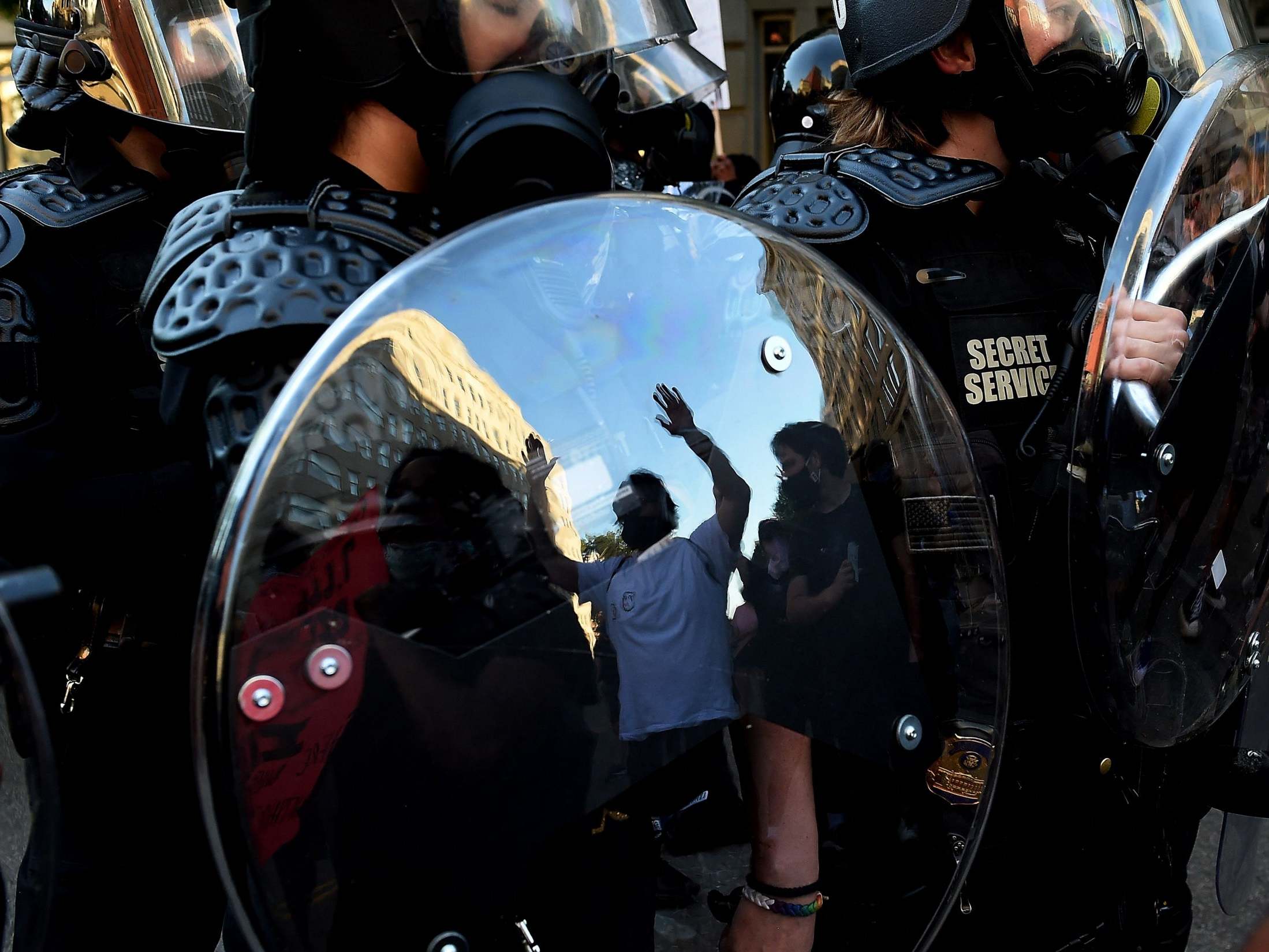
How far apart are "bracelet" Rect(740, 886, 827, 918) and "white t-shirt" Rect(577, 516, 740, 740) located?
176 mm

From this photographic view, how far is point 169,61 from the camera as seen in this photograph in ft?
6.61

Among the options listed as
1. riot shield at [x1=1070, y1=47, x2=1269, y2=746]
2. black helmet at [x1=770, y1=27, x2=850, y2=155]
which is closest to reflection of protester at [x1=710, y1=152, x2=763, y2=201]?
black helmet at [x1=770, y1=27, x2=850, y2=155]

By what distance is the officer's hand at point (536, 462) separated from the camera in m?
0.94

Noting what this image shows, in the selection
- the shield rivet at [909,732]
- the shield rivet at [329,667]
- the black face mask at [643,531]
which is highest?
the shield rivet at [329,667]

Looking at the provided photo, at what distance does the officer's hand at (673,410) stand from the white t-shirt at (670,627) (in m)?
0.09

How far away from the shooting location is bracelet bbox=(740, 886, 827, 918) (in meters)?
1.04

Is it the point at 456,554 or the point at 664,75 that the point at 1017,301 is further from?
the point at 664,75

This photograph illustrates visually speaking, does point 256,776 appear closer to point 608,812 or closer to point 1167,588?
point 608,812

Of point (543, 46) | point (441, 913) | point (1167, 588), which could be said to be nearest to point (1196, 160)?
point (1167, 588)

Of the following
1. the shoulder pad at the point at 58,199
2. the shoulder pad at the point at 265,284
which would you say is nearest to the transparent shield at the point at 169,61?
the shoulder pad at the point at 58,199

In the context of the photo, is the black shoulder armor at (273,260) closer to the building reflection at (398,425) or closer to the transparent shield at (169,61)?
the building reflection at (398,425)

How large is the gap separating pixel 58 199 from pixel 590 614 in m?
1.52

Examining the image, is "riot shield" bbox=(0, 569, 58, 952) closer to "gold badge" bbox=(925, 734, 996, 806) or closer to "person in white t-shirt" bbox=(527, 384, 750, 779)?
"person in white t-shirt" bbox=(527, 384, 750, 779)

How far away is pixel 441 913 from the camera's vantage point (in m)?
0.93
